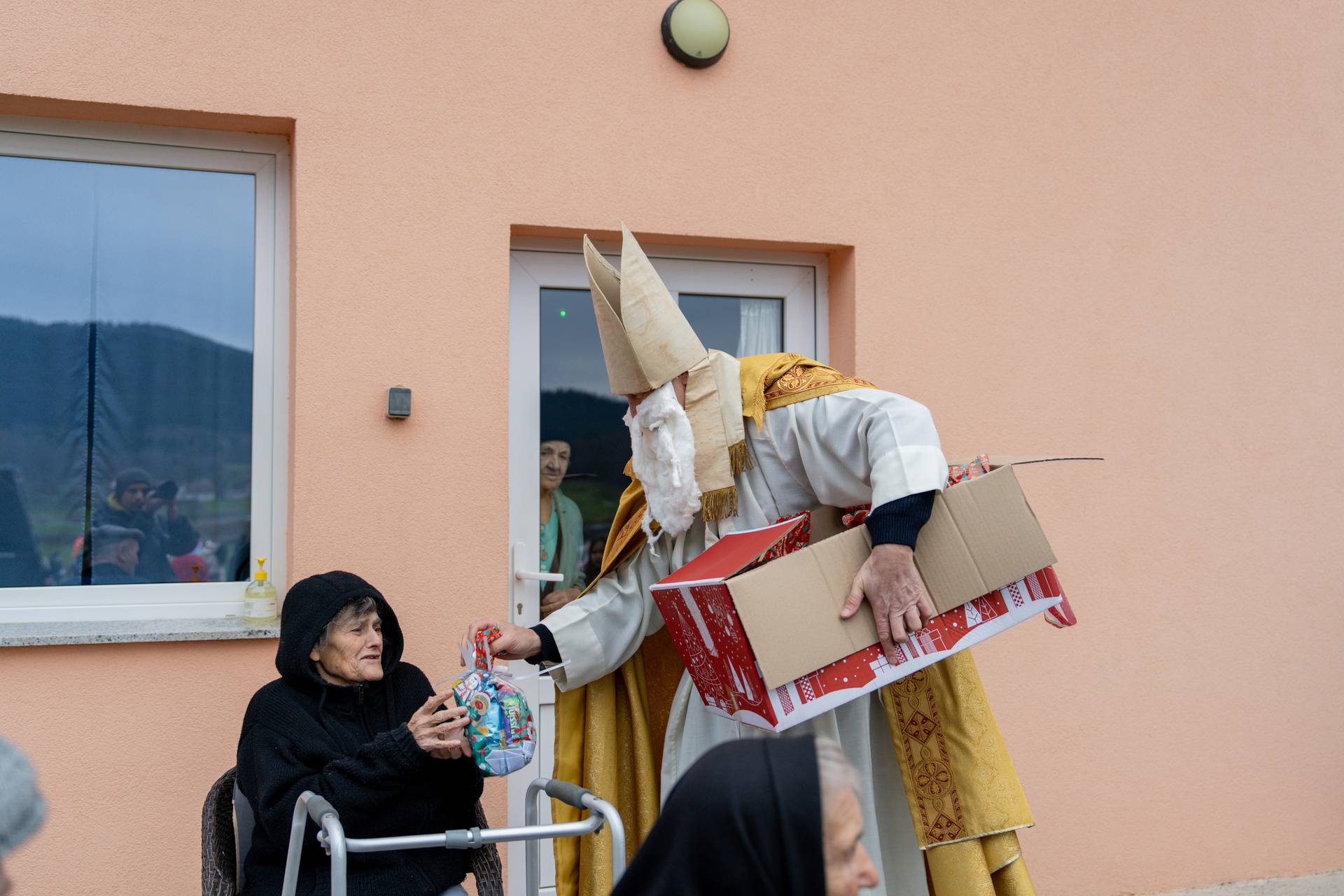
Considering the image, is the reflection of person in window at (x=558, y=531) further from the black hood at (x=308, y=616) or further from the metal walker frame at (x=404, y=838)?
the metal walker frame at (x=404, y=838)

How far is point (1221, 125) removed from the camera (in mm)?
4332

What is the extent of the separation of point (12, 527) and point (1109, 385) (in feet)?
12.2

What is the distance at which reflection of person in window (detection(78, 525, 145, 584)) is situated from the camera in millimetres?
3398

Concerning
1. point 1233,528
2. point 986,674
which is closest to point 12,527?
point 986,674

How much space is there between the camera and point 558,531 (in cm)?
382

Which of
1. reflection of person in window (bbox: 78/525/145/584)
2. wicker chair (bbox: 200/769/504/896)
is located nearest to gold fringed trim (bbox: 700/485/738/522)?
wicker chair (bbox: 200/769/504/896)

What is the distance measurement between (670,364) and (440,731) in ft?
3.07

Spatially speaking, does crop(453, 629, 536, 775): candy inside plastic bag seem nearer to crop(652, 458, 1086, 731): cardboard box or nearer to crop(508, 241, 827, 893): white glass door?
crop(652, 458, 1086, 731): cardboard box

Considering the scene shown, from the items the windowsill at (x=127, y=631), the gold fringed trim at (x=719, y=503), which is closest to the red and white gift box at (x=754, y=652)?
the gold fringed trim at (x=719, y=503)

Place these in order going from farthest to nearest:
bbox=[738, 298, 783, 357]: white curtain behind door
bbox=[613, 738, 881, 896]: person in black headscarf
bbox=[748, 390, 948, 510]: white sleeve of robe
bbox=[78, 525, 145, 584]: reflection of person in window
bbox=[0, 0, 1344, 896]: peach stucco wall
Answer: bbox=[738, 298, 783, 357]: white curtain behind door < bbox=[78, 525, 145, 584]: reflection of person in window < bbox=[0, 0, 1344, 896]: peach stucco wall < bbox=[748, 390, 948, 510]: white sleeve of robe < bbox=[613, 738, 881, 896]: person in black headscarf

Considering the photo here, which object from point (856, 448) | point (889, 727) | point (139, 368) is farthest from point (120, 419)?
point (889, 727)

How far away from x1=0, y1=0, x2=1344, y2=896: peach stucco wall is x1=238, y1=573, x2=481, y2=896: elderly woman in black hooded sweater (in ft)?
2.63

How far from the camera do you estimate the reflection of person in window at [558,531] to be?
3789 mm

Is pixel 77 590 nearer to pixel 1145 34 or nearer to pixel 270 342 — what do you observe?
pixel 270 342
